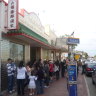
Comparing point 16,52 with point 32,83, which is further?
point 16,52

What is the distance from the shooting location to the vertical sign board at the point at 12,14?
33.8 feet

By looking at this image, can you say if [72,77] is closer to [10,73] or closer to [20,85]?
[20,85]

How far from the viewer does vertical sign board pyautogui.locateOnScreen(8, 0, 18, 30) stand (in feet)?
33.8

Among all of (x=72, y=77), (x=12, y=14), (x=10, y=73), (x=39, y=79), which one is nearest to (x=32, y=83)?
(x=39, y=79)

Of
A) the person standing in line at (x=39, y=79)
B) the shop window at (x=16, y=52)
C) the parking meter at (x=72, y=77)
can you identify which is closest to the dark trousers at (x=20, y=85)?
the person standing in line at (x=39, y=79)

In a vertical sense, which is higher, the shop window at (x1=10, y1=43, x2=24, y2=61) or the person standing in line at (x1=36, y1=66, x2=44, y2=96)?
the shop window at (x1=10, y1=43, x2=24, y2=61)

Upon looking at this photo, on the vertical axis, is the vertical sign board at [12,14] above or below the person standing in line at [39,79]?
above

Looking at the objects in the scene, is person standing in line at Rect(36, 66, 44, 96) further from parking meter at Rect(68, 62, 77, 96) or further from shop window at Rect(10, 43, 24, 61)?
shop window at Rect(10, 43, 24, 61)

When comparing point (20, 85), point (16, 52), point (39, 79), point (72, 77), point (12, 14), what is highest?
point (12, 14)

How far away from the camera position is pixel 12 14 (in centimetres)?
1038

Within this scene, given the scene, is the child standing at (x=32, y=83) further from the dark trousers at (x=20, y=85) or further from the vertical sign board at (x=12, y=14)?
the vertical sign board at (x=12, y=14)

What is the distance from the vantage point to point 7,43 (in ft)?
37.1

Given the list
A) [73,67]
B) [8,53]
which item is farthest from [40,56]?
[73,67]

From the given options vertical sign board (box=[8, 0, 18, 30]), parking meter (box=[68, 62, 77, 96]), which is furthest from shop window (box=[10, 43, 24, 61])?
parking meter (box=[68, 62, 77, 96])
